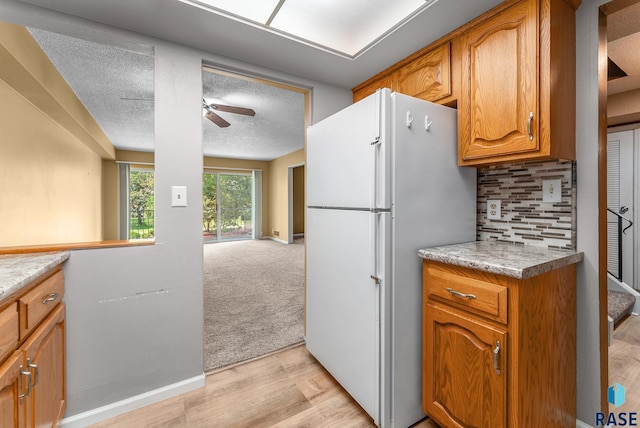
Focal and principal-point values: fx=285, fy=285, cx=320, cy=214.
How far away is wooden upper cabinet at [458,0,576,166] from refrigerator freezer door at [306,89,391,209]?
1.73 feet

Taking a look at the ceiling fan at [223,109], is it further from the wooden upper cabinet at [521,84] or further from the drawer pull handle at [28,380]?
the drawer pull handle at [28,380]

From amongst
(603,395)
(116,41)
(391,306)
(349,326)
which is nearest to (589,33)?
(391,306)

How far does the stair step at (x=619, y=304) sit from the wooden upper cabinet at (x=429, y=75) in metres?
2.38

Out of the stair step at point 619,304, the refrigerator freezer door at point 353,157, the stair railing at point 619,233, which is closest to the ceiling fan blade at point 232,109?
the refrigerator freezer door at point 353,157

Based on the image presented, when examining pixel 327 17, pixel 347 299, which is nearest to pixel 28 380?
pixel 347 299

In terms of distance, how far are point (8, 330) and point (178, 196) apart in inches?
37.2

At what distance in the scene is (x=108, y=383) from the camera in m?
1.56

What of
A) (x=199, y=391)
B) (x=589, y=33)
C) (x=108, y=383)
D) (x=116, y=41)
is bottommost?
(x=199, y=391)

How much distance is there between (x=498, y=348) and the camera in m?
1.13

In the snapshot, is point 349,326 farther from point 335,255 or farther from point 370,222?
point 370,222

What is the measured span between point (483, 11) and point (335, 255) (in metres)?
1.49

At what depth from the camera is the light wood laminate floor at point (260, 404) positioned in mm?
1507

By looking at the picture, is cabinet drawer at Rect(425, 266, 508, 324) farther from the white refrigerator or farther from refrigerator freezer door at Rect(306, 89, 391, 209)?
refrigerator freezer door at Rect(306, 89, 391, 209)

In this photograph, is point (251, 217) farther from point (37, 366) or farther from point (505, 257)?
point (505, 257)
